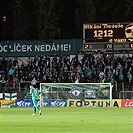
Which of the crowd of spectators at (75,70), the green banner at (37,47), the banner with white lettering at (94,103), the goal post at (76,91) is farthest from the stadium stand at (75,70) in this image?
the green banner at (37,47)

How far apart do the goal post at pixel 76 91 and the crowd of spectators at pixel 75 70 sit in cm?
117

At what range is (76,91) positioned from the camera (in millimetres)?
40531

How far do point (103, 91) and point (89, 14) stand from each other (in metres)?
14.4

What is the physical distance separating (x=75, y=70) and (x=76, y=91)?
407 cm

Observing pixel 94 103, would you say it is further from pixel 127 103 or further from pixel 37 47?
pixel 37 47

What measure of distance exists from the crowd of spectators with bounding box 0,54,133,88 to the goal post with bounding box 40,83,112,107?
117cm

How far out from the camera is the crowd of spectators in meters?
42.7

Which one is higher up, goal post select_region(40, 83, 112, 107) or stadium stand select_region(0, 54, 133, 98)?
stadium stand select_region(0, 54, 133, 98)

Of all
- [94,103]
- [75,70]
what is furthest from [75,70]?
[94,103]

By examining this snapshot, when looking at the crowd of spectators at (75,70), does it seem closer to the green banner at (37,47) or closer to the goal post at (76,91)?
the goal post at (76,91)

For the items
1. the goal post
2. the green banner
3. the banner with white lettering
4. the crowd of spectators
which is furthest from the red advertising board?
the green banner

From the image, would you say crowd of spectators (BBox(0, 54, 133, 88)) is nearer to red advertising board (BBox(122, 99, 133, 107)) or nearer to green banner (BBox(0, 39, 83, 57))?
red advertising board (BBox(122, 99, 133, 107))

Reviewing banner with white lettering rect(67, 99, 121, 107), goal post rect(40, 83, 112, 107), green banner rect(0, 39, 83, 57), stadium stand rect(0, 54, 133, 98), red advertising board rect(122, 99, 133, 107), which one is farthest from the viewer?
green banner rect(0, 39, 83, 57)

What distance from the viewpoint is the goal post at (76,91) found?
40281 millimetres
